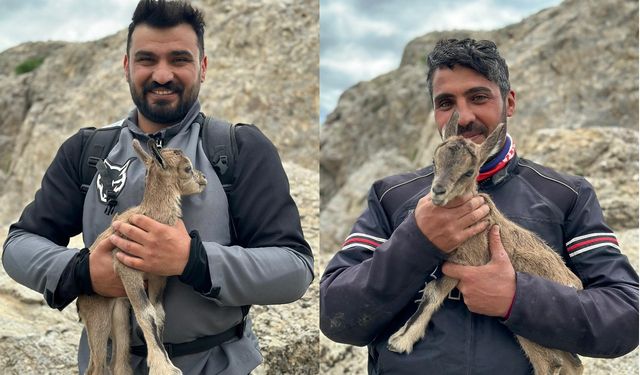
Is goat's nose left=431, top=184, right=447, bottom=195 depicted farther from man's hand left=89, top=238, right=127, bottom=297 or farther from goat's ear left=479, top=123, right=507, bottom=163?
man's hand left=89, top=238, right=127, bottom=297

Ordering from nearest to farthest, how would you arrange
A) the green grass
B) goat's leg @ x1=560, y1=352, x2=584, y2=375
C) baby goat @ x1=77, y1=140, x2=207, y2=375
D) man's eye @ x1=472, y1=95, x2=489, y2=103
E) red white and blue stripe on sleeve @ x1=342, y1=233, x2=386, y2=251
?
1. baby goat @ x1=77, y1=140, x2=207, y2=375
2. goat's leg @ x1=560, y1=352, x2=584, y2=375
3. man's eye @ x1=472, y1=95, x2=489, y2=103
4. red white and blue stripe on sleeve @ x1=342, y1=233, x2=386, y2=251
5. the green grass

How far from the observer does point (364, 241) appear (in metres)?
4.31

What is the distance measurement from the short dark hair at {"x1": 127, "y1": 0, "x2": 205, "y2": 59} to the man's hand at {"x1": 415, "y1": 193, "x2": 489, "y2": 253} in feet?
6.20

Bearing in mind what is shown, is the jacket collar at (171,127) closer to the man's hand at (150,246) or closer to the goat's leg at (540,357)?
the man's hand at (150,246)

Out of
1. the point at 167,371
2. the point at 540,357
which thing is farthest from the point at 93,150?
the point at 540,357

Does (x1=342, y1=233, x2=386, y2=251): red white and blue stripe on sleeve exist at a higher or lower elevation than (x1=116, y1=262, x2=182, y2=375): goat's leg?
higher

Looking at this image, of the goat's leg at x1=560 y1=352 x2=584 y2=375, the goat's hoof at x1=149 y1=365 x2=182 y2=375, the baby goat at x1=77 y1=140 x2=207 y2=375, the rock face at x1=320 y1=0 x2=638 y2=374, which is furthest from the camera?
the rock face at x1=320 y1=0 x2=638 y2=374

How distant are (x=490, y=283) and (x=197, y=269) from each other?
1566 mm

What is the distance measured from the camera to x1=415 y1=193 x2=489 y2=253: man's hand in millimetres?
3637

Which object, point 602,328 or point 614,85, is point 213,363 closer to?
point 602,328

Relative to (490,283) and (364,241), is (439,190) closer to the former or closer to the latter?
(490,283)

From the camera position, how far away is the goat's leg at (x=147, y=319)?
3.51 metres

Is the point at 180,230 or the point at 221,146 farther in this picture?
the point at 221,146

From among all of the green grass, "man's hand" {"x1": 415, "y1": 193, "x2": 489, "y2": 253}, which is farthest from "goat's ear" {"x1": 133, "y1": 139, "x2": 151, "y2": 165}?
the green grass
